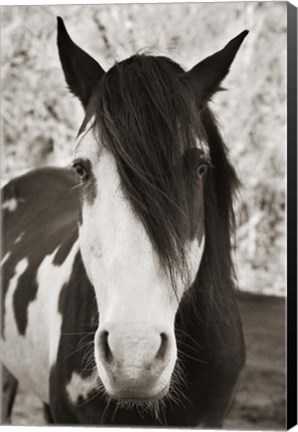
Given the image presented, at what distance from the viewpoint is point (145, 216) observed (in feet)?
7.19

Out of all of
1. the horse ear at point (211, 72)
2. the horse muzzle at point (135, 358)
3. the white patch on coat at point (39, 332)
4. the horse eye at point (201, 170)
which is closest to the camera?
the horse muzzle at point (135, 358)

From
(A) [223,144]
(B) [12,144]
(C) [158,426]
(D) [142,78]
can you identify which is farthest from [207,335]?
(B) [12,144]

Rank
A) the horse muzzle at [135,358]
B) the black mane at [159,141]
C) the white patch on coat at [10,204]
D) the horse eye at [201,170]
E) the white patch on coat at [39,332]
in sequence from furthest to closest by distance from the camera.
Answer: the white patch on coat at [10,204] → the white patch on coat at [39,332] → the horse eye at [201,170] → the black mane at [159,141] → the horse muzzle at [135,358]

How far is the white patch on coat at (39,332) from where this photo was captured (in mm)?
2699

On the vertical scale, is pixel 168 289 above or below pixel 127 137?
below

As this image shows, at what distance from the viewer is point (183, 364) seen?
2570mm

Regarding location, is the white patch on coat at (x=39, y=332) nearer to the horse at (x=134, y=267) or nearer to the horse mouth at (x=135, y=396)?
the horse at (x=134, y=267)

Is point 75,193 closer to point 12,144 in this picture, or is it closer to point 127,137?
point 12,144

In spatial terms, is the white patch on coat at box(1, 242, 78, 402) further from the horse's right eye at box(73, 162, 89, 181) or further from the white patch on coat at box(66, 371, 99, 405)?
the horse's right eye at box(73, 162, 89, 181)

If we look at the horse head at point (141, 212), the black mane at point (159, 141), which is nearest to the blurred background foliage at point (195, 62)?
the black mane at point (159, 141)

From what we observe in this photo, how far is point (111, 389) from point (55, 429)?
27.6 inches

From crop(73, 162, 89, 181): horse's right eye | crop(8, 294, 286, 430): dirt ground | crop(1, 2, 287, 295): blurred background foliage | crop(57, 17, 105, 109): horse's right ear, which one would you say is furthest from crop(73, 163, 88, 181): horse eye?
crop(8, 294, 286, 430): dirt ground

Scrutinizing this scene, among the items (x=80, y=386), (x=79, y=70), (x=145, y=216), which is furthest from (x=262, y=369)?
(x=79, y=70)

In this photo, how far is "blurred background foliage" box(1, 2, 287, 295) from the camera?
276 cm
